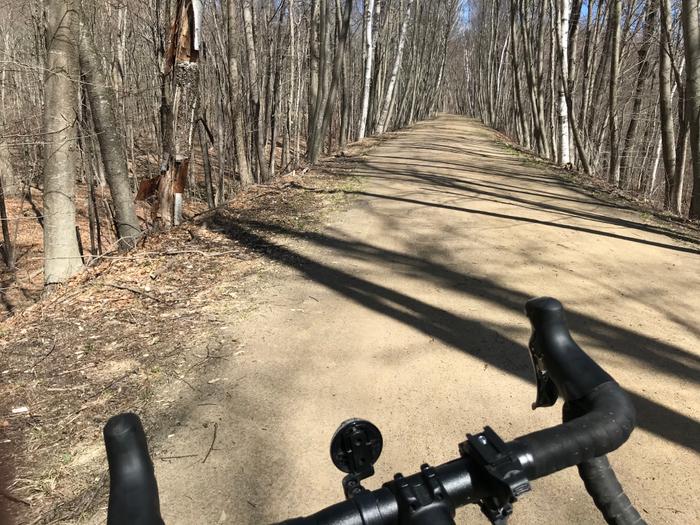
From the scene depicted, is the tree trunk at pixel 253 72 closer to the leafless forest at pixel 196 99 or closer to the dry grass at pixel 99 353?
the leafless forest at pixel 196 99

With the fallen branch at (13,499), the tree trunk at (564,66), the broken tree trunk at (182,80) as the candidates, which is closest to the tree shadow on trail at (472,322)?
the broken tree trunk at (182,80)

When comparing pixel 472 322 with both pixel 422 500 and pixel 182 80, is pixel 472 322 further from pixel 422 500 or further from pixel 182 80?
pixel 182 80

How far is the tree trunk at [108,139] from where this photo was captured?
666 cm

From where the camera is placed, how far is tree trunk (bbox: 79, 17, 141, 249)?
6.66 meters

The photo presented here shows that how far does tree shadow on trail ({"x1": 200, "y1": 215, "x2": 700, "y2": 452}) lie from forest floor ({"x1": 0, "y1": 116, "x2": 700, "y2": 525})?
0.07 feet

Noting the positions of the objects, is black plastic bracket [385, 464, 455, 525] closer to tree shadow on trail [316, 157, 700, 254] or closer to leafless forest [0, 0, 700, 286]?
leafless forest [0, 0, 700, 286]

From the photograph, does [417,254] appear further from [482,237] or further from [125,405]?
[125,405]

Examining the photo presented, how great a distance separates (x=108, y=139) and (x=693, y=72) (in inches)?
336

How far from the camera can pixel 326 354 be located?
3.76 metres

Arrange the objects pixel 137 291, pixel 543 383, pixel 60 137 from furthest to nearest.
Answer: pixel 60 137
pixel 137 291
pixel 543 383

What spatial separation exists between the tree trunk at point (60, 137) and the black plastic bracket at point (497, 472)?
6.42 m

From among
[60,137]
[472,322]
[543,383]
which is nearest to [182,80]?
[60,137]

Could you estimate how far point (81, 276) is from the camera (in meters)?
5.66

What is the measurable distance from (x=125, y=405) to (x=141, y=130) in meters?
25.2
